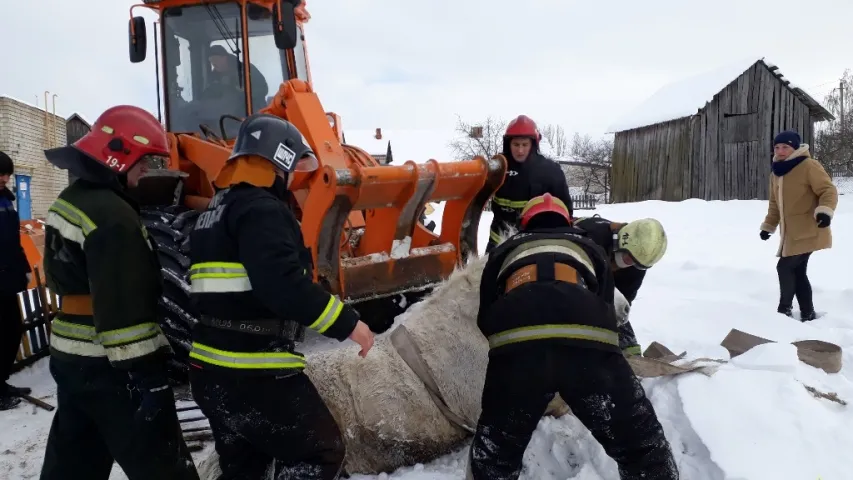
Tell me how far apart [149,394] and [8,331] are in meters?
2.96

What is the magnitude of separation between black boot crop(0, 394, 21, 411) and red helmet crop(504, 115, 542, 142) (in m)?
3.93

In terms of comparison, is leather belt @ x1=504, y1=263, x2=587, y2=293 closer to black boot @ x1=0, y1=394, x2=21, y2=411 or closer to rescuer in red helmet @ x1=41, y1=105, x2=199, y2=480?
rescuer in red helmet @ x1=41, y1=105, x2=199, y2=480

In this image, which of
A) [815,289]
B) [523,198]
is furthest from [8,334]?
[815,289]

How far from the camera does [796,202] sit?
5.43 meters

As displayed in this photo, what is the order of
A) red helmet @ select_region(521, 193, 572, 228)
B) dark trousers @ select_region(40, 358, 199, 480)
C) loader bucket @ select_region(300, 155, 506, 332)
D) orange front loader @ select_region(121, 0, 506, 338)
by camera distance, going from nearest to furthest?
dark trousers @ select_region(40, 358, 199, 480)
red helmet @ select_region(521, 193, 572, 228)
loader bucket @ select_region(300, 155, 506, 332)
orange front loader @ select_region(121, 0, 506, 338)

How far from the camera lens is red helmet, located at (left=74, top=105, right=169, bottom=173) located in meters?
2.31

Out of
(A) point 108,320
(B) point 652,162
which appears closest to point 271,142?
(A) point 108,320

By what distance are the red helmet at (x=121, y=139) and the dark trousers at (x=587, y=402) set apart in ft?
5.41

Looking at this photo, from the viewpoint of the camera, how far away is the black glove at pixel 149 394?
7.15 ft

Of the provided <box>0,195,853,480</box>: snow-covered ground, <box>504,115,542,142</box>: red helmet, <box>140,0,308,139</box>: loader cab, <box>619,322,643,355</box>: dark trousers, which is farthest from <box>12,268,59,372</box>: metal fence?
<box>619,322,643,355</box>: dark trousers

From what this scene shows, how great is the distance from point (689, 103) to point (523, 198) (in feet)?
55.8

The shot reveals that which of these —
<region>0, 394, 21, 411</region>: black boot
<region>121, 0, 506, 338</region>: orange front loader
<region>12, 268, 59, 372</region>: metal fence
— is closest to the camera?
<region>121, 0, 506, 338</region>: orange front loader

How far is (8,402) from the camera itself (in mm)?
4168

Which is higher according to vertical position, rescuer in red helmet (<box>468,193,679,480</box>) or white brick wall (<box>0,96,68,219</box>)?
white brick wall (<box>0,96,68,219</box>)
